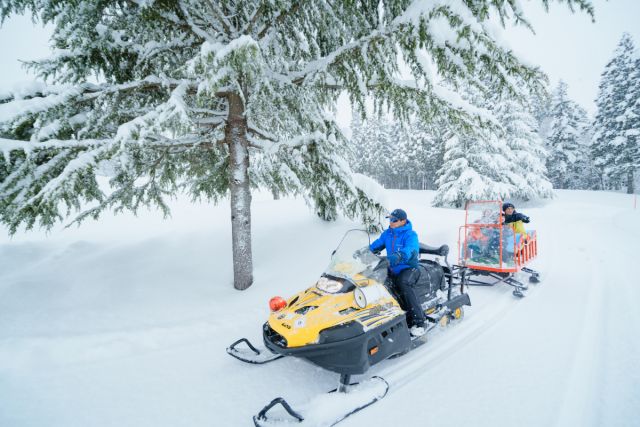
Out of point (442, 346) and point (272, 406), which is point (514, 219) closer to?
point (442, 346)

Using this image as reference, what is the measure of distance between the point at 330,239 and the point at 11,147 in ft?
20.4

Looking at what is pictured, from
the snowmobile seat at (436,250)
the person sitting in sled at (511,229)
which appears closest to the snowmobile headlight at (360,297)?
the snowmobile seat at (436,250)

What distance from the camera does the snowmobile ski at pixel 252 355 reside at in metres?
3.83

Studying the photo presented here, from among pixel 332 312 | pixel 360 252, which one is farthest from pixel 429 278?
pixel 332 312

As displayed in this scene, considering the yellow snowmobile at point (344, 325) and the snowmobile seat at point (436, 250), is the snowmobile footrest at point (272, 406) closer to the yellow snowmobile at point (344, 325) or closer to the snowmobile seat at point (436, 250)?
the yellow snowmobile at point (344, 325)

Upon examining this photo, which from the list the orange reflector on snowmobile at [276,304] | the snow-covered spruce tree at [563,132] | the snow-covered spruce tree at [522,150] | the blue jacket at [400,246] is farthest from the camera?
the snow-covered spruce tree at [563,132]

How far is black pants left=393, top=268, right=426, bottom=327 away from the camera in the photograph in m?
4.12

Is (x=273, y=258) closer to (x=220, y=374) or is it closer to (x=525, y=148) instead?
(x=220, y=374)

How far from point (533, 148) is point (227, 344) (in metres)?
25.2

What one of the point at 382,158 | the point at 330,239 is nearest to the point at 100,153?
the point at 330,239

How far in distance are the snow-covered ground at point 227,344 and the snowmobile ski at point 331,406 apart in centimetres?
14

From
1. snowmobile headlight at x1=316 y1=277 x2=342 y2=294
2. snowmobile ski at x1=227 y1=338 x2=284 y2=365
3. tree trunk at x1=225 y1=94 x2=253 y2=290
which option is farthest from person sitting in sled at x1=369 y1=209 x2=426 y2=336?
tree trunk at x1=225 y1=94 x2=253 y2=290

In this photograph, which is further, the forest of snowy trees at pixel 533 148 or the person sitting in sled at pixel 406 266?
the forest of snowy trees at pixel 533 148

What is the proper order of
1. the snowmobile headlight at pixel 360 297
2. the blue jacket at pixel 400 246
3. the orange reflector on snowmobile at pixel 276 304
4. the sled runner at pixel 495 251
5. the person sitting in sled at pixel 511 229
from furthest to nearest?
1. the person sitting in sled at pixel 511 229
2. the sled runner at pixel 495 251
3. the blue jacket at pixel 400 246
4. the orange reflector on snowmobile at pixel 276 304
5. the snowmobile headlight at pixel 360 297
